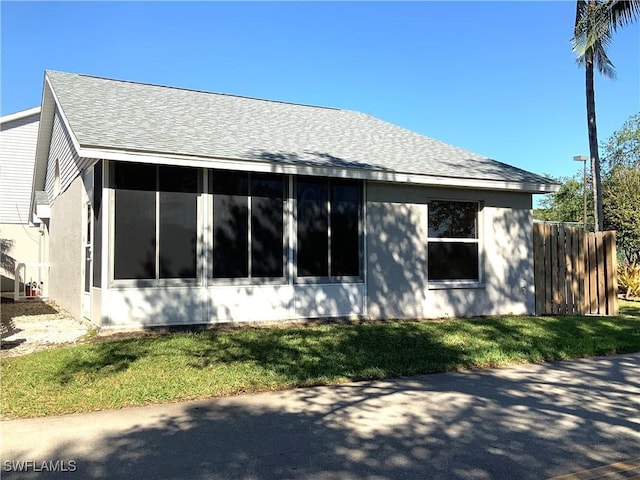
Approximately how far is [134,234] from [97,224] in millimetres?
1016

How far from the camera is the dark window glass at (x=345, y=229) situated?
1095cm

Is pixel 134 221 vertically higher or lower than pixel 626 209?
lower

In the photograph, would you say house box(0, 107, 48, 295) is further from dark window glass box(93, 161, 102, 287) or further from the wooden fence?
the wooden fence

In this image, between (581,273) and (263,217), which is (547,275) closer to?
(581,273)

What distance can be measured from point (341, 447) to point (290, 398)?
1511 mm

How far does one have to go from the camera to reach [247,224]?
10.2m

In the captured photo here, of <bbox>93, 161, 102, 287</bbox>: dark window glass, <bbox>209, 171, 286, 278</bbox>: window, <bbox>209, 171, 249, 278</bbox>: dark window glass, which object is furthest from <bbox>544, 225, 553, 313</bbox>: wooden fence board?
<bbox>93, 161, 102, 287</bbox>: dark window glass

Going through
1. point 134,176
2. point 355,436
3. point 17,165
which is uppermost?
point 17,165

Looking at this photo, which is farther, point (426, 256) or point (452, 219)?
point (452, 219)

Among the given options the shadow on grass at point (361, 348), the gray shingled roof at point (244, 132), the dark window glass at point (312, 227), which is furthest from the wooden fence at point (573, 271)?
the dark window glass at point (312, 227)

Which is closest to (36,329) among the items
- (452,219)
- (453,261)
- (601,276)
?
(453,261)

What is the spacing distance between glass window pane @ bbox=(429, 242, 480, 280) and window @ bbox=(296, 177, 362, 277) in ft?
6.52

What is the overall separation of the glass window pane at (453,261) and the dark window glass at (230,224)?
4.44 meters

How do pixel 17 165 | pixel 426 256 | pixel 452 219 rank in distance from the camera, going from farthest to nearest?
pixel 17 165
pixel 452 219
pixel 426 256
